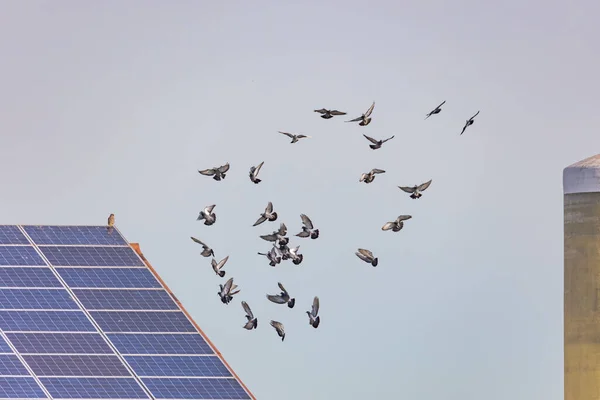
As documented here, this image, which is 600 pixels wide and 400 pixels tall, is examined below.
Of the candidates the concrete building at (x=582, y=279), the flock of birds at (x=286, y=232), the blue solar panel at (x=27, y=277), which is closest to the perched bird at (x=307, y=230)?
the flock of birds at (x=286, y=232)

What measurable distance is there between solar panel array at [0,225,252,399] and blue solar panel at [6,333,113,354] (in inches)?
1.9

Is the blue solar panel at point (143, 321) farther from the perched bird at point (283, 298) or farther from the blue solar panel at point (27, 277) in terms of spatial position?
the perched bird at point (283, 298)

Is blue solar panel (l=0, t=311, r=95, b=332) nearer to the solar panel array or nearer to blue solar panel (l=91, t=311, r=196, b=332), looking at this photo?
the solar panel array

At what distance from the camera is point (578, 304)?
16688cm

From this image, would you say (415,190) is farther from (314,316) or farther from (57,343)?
(57,343)

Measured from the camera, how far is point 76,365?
119750mm

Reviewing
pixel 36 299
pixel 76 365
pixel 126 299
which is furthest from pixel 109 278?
pixel 76 365

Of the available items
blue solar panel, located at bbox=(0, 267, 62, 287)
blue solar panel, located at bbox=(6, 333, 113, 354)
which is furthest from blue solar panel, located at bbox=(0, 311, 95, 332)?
blue solar panel, located at bbox=(0, 267, 62, 287)

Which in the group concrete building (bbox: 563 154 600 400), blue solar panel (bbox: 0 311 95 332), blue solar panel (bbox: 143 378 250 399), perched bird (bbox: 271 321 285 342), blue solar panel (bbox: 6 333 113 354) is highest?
concrete building (bbox: 563 154 600 400)

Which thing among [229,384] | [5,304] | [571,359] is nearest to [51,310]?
[5,304]

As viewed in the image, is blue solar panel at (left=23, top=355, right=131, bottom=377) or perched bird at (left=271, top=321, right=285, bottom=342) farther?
blue solar panel at (left=23, top=355, right=131, bottom=377)

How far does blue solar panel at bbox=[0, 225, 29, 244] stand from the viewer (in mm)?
127062

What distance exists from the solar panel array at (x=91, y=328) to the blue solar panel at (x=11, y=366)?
0.15ft

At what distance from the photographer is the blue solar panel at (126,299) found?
123 meters
